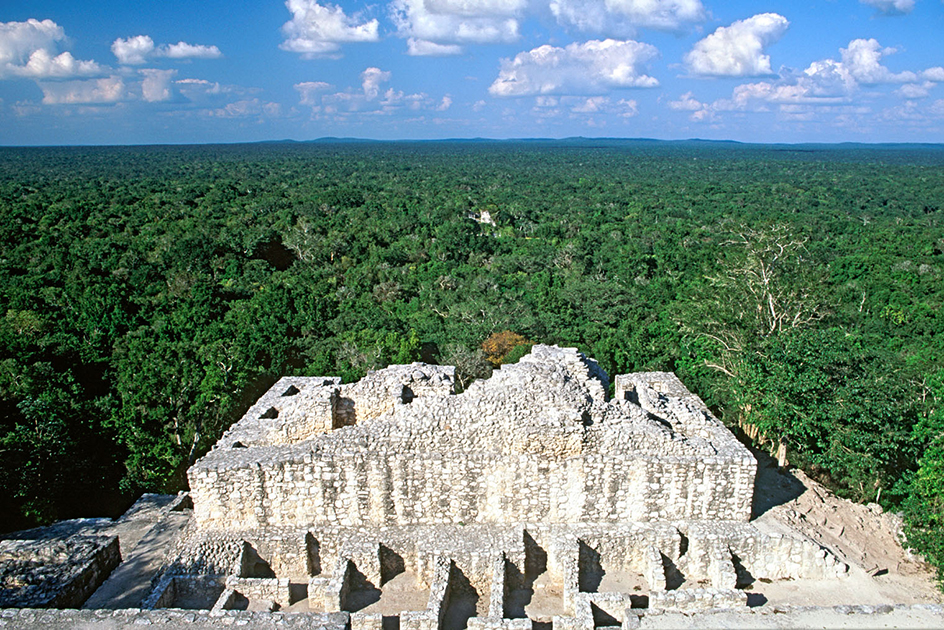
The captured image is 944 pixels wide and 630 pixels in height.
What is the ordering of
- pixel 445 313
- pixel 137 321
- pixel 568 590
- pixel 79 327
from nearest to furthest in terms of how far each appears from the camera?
pixel 568 590 → pixel 79 327 → pixel 137 321 → pixel 445 313

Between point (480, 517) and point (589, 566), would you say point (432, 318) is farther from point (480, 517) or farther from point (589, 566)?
point (589, 566)

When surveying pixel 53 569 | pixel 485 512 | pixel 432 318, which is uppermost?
pixel 485 512

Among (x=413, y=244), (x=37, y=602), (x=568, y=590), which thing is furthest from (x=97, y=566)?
(x=413, y=244)

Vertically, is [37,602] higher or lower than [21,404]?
lower

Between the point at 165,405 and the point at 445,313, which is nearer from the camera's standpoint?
the point at 165,405

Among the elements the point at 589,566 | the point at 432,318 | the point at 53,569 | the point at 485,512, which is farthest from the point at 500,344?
the point at 53,569

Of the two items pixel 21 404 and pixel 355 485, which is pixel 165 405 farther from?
pixel 355 485

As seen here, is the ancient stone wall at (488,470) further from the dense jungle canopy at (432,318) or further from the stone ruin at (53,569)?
the dense jungle canopy at (432,318)

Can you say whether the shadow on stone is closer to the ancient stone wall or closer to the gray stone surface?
the gray stone surface
